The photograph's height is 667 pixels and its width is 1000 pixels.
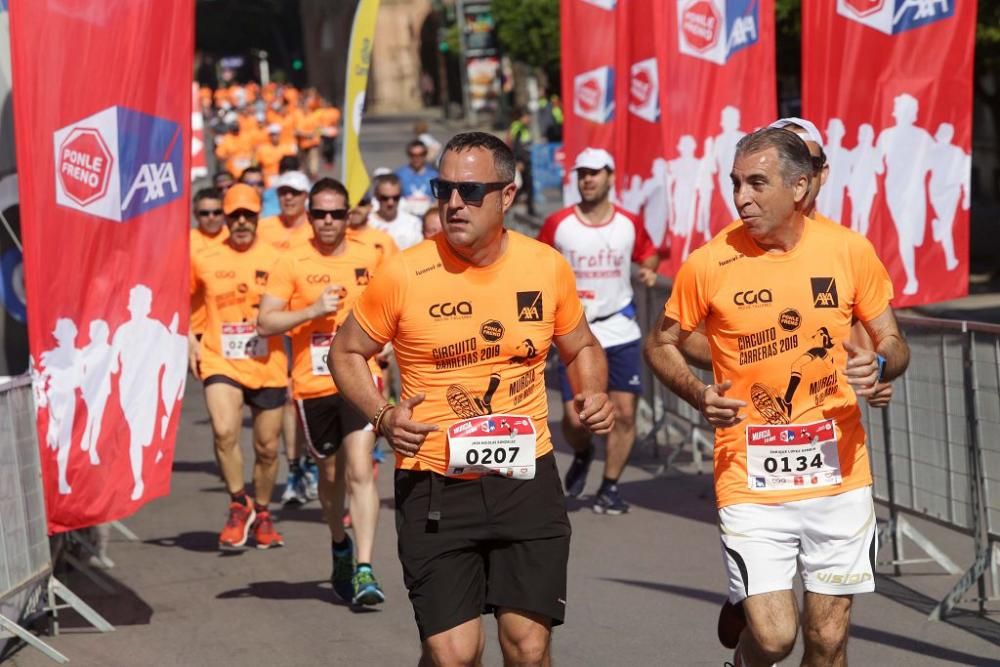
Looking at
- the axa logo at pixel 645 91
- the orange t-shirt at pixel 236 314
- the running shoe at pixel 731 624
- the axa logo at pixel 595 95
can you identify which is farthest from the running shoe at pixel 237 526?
the axa logo at pixel 595 95

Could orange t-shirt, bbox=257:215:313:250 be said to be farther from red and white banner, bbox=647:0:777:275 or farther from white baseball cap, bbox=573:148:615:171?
red and white banner, bbox=647:0:777:275

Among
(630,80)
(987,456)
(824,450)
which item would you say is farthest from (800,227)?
(630,80)

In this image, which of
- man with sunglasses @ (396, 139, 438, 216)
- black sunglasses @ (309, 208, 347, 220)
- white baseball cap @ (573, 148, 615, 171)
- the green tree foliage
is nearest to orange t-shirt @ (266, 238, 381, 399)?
black sunglasses @ (309, 208, 347, 220)

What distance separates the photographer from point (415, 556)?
19.3ft

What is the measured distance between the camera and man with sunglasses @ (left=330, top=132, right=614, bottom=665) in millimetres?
5844

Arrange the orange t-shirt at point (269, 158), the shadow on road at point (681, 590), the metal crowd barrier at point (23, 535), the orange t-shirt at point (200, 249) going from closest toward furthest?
the metal crowd barrier at point (23, 535)
the shadow on road at point (681, 590)
the orange t-shirt at point (200, 249)
the orange t-shirt at point (269, 158)

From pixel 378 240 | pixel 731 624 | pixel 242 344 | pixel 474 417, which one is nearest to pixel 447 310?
pixel 474 417

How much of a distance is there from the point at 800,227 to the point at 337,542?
12.9 ft

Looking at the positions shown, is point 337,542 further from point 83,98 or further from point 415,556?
point 415,556

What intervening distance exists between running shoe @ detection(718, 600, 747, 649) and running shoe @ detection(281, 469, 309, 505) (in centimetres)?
634

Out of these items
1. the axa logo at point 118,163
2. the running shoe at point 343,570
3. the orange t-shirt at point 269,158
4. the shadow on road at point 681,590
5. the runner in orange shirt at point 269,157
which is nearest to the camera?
the axa logo at point 118,163

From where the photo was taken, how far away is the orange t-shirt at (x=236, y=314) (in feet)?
36.6

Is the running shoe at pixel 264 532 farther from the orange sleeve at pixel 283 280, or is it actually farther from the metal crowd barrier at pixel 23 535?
the metal crowd barrier at pixel 23 535

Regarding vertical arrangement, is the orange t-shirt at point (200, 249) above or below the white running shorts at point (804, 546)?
above
